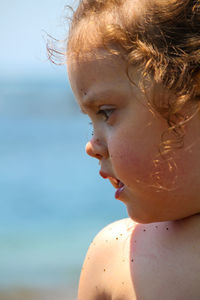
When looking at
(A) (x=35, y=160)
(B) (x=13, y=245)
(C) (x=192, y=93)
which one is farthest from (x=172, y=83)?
(A) (x=35, y=160)

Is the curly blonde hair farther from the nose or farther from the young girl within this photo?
the nose

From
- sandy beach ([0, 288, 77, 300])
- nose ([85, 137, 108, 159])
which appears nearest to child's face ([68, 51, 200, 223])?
nose ([85, 137, 108, 159])

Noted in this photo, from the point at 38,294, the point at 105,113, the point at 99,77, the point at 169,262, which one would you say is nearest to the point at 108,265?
the point at 169,262

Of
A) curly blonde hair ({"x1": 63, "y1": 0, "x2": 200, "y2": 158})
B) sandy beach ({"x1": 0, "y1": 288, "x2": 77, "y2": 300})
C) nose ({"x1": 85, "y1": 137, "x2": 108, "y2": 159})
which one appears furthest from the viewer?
sandy beach ({"x1": 0, "y1": 288, "x2": 77, "y2": 300})

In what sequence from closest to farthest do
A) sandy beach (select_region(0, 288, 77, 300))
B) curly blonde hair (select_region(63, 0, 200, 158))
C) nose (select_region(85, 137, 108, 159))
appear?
1. curly blonde hair (select_region(63, 0, 200, 158))
2. nose (select_region(85, 137, 108, 159))
3. sandy beach (select_region(0, 288, 77, 300))

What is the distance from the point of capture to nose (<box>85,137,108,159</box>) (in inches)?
62.0

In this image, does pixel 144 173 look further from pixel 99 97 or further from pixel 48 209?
pixel 48 209

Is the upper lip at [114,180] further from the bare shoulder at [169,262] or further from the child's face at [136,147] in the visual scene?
the bare shoulder at [169,262]

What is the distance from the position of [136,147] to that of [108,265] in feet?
1.49

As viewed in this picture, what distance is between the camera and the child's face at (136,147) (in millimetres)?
1484

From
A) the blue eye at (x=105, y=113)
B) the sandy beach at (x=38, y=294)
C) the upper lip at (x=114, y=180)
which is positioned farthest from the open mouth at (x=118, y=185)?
the sandy beach at (x=38, y=294)

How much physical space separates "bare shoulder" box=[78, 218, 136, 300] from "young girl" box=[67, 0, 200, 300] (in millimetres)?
38

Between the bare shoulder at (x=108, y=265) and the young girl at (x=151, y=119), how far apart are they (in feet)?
0.13

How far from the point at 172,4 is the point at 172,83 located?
216 millimetres
